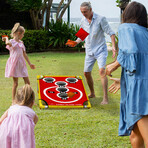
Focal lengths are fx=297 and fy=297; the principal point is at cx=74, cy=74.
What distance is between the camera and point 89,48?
5762mm

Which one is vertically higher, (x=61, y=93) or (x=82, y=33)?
(x=82, y=33)

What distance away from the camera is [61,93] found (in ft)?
18.8

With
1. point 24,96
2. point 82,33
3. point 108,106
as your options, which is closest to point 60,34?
point 82,33

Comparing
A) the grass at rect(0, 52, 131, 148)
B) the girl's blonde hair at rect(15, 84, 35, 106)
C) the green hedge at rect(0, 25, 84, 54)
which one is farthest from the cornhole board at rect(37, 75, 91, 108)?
the green hedge at rect(0, 25, 84, 54)

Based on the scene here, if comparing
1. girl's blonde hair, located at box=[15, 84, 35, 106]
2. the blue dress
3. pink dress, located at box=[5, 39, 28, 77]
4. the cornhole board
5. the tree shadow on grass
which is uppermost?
the blue dress

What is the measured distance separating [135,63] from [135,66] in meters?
0.03

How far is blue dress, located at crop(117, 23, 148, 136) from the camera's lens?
2.45 metres

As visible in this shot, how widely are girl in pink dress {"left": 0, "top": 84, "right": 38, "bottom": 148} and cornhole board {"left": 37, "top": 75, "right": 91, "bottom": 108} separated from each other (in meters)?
2.50

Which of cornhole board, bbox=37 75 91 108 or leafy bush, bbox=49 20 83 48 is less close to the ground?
cornhole board, bbox=37 75 91 108

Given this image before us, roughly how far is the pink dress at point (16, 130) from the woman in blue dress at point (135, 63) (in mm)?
900

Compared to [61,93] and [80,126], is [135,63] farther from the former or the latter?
[61,93]

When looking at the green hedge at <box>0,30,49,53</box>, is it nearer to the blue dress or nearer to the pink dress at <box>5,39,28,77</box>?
the pink dress at <box>5,39,28,77</box>

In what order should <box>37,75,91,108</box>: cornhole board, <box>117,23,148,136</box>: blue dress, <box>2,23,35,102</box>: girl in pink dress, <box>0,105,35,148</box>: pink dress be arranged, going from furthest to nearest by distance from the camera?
<box>2,23,35,102</box>: girl in pink dress
<box>37,75,91,108</box>: cornhole board
<box>0,105,35,148</box>: pink dress
<box>117,23,148,136</box>: blue dress

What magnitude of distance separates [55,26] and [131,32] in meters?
13.7
